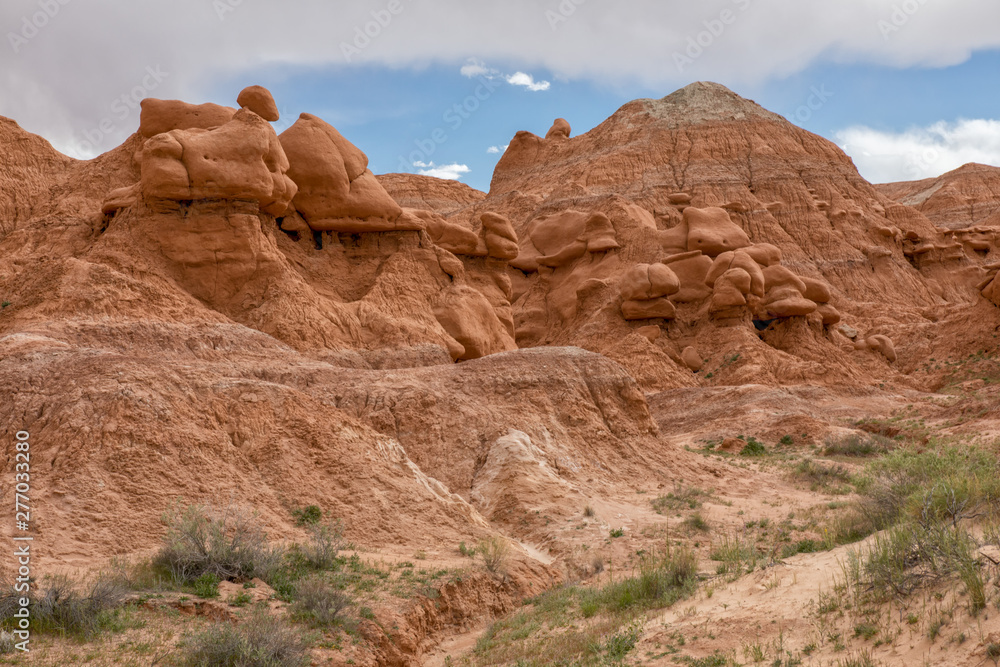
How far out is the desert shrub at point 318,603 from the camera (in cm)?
1016

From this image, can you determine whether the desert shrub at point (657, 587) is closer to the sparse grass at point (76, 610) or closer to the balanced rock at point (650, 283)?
the sparse grass at point (76, 610)

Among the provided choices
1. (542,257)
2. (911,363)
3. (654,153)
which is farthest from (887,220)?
(542,257)

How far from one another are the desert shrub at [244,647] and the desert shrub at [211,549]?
1.54 metres

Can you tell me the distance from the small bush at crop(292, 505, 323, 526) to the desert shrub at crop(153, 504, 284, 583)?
1.13 metres

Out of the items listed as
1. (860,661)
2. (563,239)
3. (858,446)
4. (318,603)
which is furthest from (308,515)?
(563,239)

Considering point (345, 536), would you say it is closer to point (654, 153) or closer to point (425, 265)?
point (425, 265)

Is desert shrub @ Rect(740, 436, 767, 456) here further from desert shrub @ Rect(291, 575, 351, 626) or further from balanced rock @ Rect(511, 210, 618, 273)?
balanced rock @ Rect(511, 210, 618, 273)

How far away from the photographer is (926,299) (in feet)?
189

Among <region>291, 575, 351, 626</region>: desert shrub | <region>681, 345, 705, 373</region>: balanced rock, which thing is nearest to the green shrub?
<region>291, 575, 351, 626</region>: desert shrub

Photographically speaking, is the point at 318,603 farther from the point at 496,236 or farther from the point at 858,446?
the point at 496,236

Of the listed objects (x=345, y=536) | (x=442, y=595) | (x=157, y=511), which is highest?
(x=157, y=511)

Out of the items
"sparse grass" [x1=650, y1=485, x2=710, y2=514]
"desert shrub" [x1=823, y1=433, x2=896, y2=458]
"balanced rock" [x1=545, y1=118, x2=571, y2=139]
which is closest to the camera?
"sparse grass" [x1=650, y1=485, x2=710, y2=514]

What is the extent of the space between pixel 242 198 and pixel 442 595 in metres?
12.5

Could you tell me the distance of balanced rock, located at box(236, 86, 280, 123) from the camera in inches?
899
